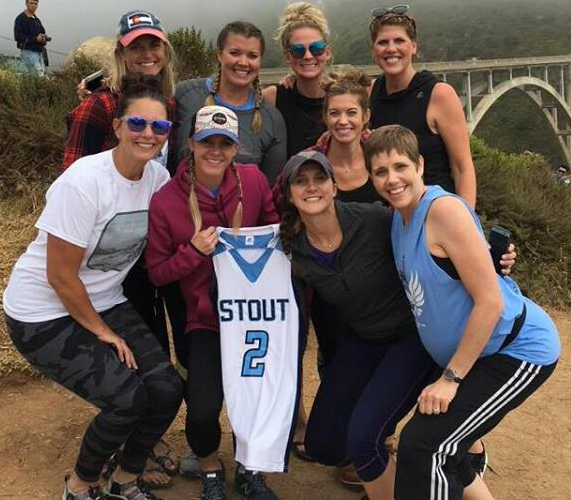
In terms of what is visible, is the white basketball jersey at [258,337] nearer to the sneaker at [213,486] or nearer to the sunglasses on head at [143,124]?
the sneaker at [213,486]

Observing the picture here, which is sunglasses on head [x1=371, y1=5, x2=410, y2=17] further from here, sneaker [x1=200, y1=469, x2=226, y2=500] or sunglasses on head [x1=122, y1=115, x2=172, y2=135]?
Answer: sneaker [x1=200, y1=469, x2=226, y2=500]

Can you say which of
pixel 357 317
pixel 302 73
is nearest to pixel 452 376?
pixel 357 317

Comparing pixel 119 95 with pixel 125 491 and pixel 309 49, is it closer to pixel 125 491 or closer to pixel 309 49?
pixel 309 49

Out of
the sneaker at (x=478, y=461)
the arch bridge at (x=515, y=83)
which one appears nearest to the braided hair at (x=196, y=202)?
the sneaker at (x=478, y=461)

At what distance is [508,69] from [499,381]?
4702 centimetres

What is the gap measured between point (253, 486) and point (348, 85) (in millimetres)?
2139

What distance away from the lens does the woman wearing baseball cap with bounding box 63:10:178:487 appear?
337 cm

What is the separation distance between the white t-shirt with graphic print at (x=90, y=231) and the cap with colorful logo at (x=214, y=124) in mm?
369

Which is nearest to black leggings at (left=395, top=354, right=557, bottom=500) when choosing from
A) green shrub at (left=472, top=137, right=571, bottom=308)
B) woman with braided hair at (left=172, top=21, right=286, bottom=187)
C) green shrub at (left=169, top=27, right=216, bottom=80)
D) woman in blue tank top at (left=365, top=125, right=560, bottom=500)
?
woman in blue tank top at (left=365, top=125, right=560, bottom=500)

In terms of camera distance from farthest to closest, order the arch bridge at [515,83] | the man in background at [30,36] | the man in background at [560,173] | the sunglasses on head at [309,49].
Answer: the arch bridge at [515,83] → the man in background at [30,36] → the man in background at [560,173] → the sunglasses on head at [309,49]

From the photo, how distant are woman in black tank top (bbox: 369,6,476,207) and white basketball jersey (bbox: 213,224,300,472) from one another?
1.02 m

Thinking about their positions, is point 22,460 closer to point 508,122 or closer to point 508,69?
point 508,69

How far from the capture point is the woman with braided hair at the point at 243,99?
357cm

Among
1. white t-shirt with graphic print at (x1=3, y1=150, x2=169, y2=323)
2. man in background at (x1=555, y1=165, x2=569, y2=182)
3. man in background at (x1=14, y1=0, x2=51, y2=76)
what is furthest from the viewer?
man in background at (x1=14, y1=0, x2=51, y2=76)
